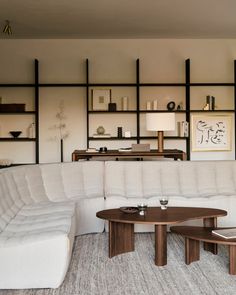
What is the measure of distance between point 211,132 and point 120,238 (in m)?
4.13

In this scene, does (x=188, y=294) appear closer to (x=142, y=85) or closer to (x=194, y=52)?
(x=142, y=85)

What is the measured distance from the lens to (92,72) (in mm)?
7270

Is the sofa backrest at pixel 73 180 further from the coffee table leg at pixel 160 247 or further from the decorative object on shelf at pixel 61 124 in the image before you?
the decorative object on shelf at pixel 61 124

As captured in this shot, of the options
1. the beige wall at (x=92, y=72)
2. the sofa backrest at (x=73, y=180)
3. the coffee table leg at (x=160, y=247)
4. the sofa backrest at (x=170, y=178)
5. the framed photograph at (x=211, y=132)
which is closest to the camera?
Answer: the coffee table leg at (x=160, y=247)

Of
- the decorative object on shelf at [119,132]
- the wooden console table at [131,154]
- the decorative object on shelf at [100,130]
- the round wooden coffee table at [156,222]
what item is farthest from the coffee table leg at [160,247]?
the decorative object on shelf at [100,130]

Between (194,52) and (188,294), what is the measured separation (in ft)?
17.8

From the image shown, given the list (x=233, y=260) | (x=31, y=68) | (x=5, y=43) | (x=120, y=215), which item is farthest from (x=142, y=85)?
(x=233, y=260)

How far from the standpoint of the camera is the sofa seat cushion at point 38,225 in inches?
114

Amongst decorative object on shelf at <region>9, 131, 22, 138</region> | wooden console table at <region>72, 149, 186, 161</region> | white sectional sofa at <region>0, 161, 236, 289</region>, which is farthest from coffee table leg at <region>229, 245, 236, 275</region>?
decorative object on shelf at <region>9, 131, 22, 138</region>

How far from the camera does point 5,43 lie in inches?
283

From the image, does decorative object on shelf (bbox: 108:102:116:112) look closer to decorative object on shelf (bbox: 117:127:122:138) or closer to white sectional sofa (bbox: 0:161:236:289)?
decorative object on shelf (bbox: 117:127:122:138)

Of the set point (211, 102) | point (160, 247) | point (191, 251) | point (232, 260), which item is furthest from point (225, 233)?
point (211, 102)

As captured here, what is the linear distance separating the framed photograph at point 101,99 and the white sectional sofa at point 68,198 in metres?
2.37

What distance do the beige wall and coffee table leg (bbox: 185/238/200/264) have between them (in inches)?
157
